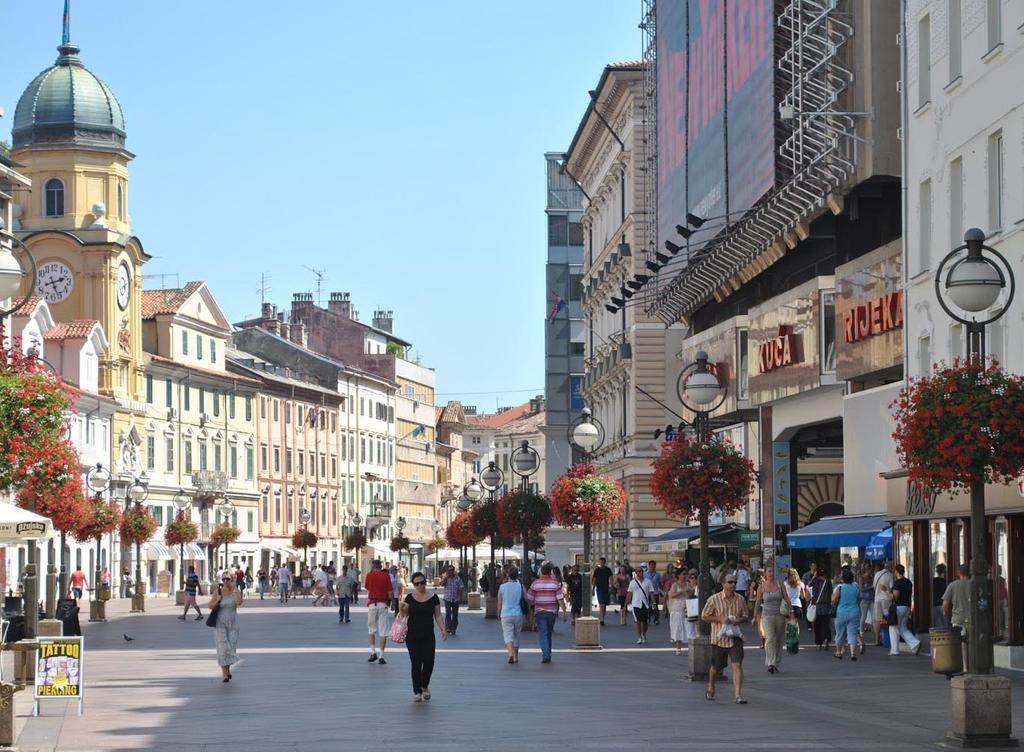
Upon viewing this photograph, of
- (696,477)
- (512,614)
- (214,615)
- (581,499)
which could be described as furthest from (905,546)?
(214,615)

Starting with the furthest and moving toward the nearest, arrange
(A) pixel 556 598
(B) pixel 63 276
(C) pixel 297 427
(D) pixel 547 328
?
(C) pixel 297 427, (D) pixel 547 328, (B) pixel 63 276, (A) pixel 556 598

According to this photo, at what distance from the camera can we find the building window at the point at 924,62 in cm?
3678

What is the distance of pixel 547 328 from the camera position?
4505 inches

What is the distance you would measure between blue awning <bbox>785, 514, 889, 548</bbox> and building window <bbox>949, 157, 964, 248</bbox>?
22.2 feet

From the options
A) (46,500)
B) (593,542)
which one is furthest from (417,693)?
(593,542)

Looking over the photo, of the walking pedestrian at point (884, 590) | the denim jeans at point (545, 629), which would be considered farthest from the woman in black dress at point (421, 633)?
the walking pedestrian at point (884, 590)

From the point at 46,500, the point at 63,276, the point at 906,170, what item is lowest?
the point at 46,500

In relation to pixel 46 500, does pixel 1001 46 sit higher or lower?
higher

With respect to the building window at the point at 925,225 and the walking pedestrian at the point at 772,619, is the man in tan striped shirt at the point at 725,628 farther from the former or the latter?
the building window at the point at 925,225

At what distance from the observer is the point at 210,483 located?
114438 millimetres

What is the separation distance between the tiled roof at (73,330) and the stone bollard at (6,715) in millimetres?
76324

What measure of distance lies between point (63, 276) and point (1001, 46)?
72.5 meters

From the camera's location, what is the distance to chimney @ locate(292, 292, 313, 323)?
155 meters

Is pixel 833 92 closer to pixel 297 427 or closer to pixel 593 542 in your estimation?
pixel 593 542
